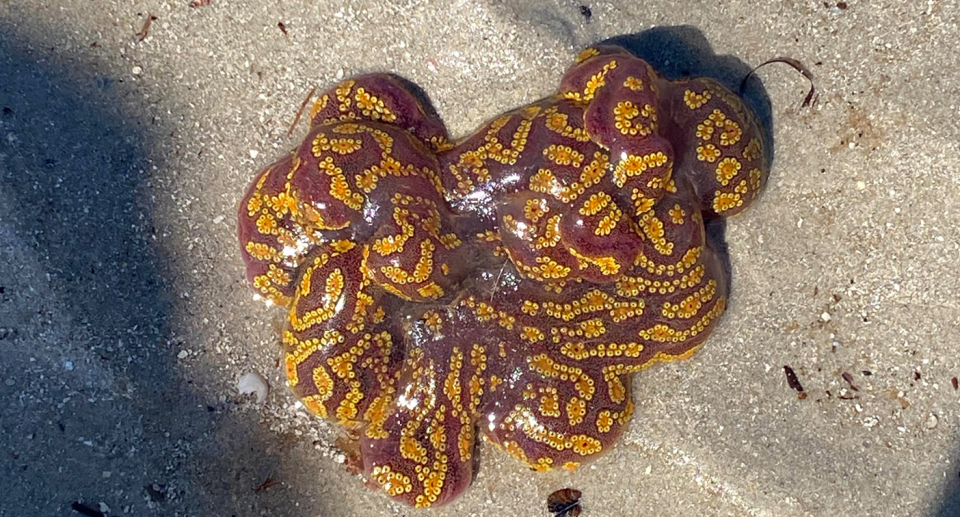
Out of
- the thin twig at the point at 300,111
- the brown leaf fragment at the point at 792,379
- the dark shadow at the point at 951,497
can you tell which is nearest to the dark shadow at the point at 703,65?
the brown leaf fragment at the point at 792,379

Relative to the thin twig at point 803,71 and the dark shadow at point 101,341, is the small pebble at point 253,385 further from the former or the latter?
the thin twig at point 803,71

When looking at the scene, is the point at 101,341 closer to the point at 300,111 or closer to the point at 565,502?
the point at 300,111

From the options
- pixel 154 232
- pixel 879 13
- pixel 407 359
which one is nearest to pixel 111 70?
pixel 154 232

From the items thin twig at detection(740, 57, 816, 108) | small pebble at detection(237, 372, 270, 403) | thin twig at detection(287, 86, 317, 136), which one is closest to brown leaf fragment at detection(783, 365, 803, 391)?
thin twig at detection(740, 57, 816, 108)

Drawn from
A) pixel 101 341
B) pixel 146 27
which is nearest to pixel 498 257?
pixel 101 341

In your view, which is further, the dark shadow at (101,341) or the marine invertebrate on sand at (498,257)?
the dark shadow at (101,341)

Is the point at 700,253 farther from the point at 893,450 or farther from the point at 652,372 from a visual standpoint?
the point at 893,450
